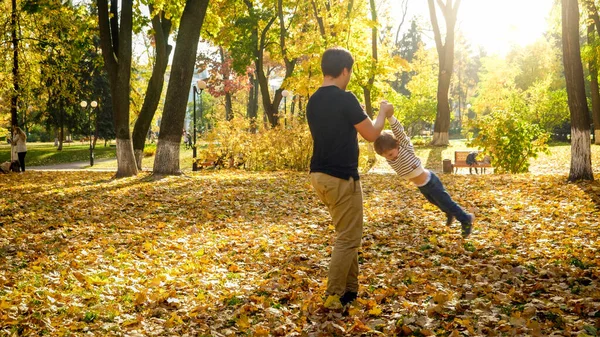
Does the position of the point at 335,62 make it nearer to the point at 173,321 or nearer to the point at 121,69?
the point at 173,321

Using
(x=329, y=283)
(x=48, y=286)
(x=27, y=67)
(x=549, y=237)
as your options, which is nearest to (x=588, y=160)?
(x=549, y=237)

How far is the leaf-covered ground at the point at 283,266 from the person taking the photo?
436 centimetres

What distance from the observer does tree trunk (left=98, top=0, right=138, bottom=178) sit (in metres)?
14.7

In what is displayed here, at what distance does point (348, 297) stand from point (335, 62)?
78.8 inches

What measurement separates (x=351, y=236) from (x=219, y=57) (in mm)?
40935

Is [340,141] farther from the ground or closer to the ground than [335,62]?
closer to the ground

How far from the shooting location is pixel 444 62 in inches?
1166

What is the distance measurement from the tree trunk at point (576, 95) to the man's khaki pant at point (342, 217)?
A: 9.10m

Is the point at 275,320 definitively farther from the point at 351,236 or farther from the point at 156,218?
the point at 156,218

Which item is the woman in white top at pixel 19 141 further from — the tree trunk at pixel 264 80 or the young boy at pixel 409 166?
the young boy at pixel 409 166

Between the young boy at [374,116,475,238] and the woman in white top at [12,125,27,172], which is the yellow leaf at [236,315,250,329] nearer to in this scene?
the young boy at [374,116,475,238]

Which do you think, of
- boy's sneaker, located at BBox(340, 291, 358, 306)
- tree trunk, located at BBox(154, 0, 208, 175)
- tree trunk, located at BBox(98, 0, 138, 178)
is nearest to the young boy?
boy's sneaker, located at BBox(340, 291, 358, 306)

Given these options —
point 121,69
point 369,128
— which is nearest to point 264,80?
point 121,69

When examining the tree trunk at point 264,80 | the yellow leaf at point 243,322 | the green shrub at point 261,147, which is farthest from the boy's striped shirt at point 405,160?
the tree trunk at point 264,80
